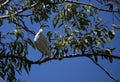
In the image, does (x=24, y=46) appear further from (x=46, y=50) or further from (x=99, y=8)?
(x=99, y=8)

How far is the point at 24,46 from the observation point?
2.86 meters

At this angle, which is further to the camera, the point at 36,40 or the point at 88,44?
the point at 36,40

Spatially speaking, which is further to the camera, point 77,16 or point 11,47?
point 77,16

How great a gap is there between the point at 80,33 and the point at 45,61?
18.9 inches

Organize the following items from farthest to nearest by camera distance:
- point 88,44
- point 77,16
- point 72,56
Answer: point 77,16, point 88,44, point 72,56

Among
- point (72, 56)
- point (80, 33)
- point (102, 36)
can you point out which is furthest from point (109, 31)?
point (72, 56)

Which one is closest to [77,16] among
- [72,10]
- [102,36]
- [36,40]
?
[72,10]

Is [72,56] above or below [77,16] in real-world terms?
below

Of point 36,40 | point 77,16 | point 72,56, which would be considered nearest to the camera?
point 72,56

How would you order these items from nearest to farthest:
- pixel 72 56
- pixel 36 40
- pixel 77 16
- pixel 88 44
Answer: pixel 72 56 < pixel 88 44 < pixel 77 16 < pixel 36 40

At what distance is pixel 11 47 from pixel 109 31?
877 mm

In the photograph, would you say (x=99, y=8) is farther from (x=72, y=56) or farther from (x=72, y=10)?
(x=72, y=56)

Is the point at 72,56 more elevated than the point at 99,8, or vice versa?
the point at 99,8

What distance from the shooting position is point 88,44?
Result: 2.92 m
